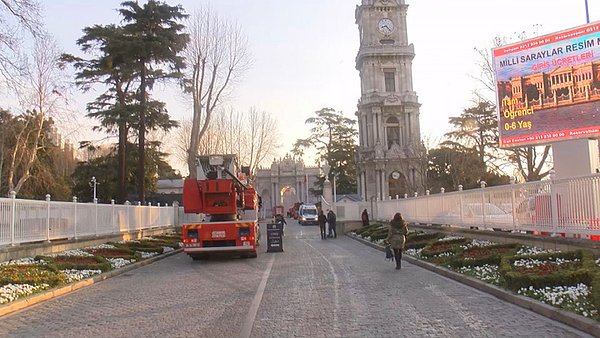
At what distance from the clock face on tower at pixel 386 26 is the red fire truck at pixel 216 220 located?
6193 centimetres

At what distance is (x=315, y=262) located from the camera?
60.2 ft

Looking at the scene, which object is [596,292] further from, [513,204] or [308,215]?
[308,215]

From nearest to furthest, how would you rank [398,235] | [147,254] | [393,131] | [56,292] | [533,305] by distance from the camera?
[533,305] < [56,292] < [398,235] < [147,254] < [393,131]

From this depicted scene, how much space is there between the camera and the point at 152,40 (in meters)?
33.9

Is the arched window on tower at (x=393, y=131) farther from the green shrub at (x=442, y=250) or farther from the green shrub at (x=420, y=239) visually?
the green shrub at (x=442, y=250)

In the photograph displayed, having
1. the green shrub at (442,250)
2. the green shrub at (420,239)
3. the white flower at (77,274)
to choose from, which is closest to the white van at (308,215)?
the green shrub at (420,239)

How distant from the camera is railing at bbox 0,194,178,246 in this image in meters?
15.9

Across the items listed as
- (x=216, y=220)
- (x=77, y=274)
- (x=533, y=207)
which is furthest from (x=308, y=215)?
(x=77, y=274)

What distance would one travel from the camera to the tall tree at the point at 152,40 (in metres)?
34.2

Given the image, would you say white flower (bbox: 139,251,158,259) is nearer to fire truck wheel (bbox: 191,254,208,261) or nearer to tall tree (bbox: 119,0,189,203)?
fire truck wheel (bbox: 191,254,208,261)

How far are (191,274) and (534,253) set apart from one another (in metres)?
9.18

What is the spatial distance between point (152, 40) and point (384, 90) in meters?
49.0

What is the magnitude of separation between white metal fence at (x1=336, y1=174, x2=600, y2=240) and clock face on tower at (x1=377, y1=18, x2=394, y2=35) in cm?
5728

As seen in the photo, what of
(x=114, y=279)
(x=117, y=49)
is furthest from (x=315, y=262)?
(x=117, y=49)
